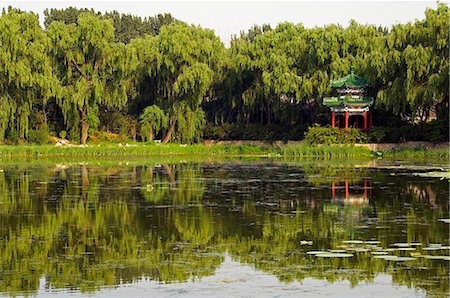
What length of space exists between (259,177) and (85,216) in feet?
36.4

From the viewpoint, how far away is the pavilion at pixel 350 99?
45344 millimetres

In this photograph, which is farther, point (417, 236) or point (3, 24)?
point (3, 24)

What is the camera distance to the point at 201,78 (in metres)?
47.8

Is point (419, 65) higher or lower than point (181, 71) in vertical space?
lower

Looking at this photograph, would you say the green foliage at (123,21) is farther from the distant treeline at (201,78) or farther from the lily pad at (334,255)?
the lily pad at (334,255)

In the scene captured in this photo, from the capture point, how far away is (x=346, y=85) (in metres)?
45.2

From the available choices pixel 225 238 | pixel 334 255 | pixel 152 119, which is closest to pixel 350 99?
pixel 152 119

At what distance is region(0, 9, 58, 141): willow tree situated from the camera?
43188mm

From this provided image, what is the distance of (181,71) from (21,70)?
970 cm

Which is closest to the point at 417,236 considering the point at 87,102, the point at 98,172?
the point at 98,172

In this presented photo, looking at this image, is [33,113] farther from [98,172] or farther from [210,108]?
[98,172]

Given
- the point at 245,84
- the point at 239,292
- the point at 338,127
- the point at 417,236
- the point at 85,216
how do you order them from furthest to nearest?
the point at 245,84, the point at 338,127, the point at 85,216, the point at 417,236, the point at 239,292

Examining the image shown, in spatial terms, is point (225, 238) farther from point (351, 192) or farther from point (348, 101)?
point (348, 101)

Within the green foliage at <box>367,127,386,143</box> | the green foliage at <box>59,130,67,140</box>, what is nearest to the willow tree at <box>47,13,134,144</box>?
the green foliage at <box>59,130,67,140</box>
